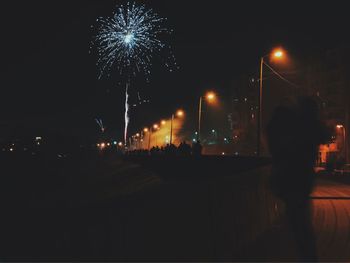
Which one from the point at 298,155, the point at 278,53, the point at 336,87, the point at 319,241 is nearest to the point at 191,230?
the point at 319,241

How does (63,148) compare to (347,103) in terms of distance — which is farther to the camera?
(63,148)

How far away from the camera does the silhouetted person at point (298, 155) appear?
539cm

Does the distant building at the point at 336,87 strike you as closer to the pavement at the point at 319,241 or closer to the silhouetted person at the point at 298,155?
the pavement at the point at 319,241

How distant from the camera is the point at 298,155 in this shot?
213 inches

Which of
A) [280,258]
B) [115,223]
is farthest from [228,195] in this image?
[115,223]

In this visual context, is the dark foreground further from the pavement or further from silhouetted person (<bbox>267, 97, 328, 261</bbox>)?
silhouetted person (<bbox>267, 97, 328, 261</bbox>)

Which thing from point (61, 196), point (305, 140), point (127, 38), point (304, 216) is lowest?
point (61, 196)

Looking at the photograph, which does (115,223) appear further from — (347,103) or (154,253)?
(347,103)

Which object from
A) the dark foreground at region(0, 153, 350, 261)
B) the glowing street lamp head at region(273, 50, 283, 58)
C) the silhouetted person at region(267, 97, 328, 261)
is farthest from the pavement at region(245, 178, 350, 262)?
the glowing street lamp head at region(273, 50, 283, 58)

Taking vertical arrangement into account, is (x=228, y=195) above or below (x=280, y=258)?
above

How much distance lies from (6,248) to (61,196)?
1305 inches

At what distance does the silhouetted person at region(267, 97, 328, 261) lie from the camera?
539 centimetres

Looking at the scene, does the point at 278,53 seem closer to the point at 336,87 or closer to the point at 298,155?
the point at 298,155

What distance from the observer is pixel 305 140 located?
544cm
